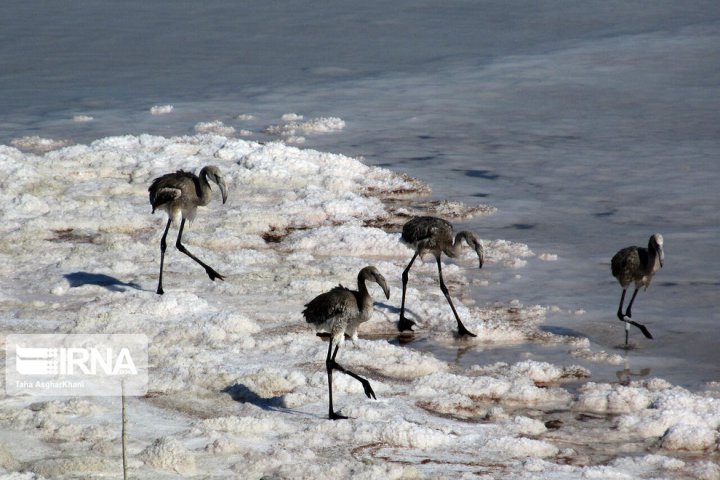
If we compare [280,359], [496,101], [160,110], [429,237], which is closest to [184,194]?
[429,237]

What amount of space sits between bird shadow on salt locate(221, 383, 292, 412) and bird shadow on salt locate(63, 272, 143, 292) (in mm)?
3359

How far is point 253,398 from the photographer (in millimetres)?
9148

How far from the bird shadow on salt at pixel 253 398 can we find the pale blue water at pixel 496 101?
7.54 ft

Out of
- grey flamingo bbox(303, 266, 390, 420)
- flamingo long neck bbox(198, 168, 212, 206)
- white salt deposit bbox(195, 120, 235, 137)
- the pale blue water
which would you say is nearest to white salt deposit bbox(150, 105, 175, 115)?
the pale blue water

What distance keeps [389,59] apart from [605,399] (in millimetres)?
21798

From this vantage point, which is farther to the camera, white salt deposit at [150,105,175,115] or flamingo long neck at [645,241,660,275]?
white salt deposit at [150,105,175,115]

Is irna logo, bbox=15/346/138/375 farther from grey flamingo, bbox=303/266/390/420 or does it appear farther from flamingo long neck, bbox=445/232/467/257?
flamingo long neck, bbox=445/232/467/257

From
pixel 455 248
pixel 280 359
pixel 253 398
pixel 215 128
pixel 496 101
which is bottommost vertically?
pixel 253 398

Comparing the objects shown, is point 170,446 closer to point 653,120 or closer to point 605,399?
point 605,399

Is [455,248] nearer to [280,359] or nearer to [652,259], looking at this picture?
[652,259]

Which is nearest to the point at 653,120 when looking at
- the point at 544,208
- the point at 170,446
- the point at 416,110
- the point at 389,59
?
the point at 416,110

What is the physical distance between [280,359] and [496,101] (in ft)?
51.5

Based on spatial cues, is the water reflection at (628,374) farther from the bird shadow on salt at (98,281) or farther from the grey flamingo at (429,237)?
the bird shadow on salt at (98,281)

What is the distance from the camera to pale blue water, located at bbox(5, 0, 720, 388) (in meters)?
13.1
